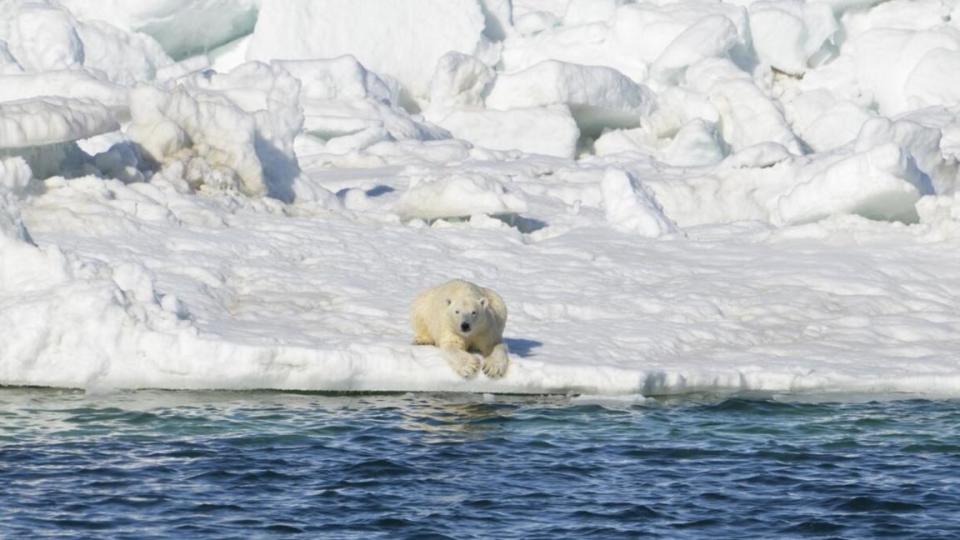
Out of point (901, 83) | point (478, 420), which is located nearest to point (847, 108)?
point (901, 83)

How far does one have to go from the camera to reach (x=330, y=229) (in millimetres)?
17578

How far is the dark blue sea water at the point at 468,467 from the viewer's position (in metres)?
9.20

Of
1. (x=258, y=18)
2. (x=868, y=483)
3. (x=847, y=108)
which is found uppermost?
(x=258, y=18)

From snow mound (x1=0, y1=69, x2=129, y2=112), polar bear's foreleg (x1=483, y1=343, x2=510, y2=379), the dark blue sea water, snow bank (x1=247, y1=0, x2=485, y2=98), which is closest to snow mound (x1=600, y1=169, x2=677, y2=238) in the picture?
snow mound (x1=0, y1=69, x2=129, y2=112)

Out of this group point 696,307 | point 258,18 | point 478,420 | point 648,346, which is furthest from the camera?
point 258,18

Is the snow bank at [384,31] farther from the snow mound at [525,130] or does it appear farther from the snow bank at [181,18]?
the snow mound at [525,130]

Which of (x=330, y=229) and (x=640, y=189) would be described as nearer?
(x=330, y=229)

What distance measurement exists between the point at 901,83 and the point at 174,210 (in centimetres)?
1381

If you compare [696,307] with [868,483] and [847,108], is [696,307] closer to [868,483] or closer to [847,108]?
[868,483]

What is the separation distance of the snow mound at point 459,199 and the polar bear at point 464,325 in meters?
5.30

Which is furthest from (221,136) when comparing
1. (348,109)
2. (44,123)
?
(348,109)

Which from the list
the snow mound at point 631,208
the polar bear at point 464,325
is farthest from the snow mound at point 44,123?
the snow mound at point 631,208

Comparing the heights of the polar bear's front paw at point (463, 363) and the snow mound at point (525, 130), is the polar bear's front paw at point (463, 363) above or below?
below

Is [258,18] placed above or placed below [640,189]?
above
